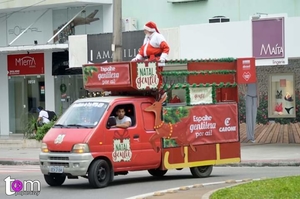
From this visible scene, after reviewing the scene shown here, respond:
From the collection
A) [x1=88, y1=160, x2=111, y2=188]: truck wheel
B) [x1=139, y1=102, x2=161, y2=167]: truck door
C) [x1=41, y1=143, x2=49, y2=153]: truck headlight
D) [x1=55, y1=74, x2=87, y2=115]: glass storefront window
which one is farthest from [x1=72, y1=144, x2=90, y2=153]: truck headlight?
[x1=55, y1=74, x2=87, y2=115]: glass storefront window

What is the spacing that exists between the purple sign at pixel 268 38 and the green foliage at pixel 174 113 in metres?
9.38

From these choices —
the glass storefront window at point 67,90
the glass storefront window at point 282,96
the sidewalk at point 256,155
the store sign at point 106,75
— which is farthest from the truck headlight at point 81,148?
the glass storefront window at point 67,90

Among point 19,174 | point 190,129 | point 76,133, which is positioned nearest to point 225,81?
point 190,129

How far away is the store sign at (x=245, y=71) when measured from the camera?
63.1 ft

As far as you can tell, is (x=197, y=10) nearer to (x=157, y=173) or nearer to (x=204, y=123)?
(x=204, y=123)

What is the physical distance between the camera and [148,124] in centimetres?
1705

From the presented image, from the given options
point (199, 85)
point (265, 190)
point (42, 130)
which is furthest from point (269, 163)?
point (42, 130)

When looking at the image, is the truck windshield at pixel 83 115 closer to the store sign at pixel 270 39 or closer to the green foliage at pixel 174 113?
the green foliage at pixel 174 113

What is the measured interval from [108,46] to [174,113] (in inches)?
557

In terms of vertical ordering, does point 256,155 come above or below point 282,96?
below

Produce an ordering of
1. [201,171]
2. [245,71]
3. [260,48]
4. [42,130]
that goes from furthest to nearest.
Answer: [42,130] < [260,48] < [245,71] < [201,171]

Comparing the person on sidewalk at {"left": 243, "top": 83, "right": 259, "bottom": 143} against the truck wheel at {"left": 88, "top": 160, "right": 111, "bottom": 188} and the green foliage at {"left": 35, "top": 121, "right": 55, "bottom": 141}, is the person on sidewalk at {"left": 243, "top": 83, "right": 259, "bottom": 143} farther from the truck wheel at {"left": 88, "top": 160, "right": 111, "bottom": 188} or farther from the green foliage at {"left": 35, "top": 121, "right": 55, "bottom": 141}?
the truck wheel at {"left": 88, "top": 160, "right": 111, "bottom": 188}

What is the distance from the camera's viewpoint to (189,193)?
14312 millimetres

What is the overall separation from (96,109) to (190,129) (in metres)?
2.51
